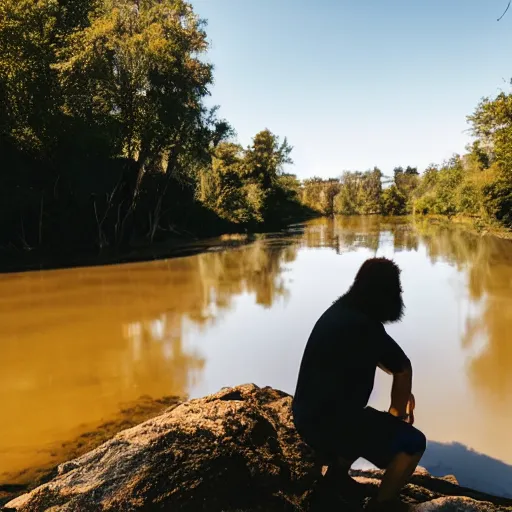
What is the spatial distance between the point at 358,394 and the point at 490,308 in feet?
31.2

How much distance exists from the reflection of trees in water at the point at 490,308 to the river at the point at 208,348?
1.6 inches

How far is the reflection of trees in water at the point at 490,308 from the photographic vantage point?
21.9ft

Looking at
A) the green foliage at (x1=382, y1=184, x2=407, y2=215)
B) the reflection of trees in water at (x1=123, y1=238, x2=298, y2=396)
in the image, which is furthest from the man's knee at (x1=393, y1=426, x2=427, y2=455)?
the green foliage at (x1=382, y1=184, x2=407, y2=215)

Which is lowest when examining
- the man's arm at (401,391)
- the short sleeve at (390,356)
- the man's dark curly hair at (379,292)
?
the man's arm at (401,391)

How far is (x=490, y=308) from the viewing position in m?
10.7

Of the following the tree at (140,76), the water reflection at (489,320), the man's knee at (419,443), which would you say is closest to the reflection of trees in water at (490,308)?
the water reflection at (489,320)

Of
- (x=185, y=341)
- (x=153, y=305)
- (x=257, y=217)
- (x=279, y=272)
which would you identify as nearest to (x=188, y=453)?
(x=185, y=341)

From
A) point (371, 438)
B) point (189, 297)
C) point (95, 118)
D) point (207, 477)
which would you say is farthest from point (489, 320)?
point (95, 118)

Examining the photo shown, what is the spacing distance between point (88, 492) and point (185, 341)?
6.20 meters

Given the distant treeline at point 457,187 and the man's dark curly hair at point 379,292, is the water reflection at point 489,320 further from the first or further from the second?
the distant treeline at point 457,187

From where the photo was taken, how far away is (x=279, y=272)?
17.1 meters

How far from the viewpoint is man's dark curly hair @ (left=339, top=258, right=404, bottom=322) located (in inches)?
100

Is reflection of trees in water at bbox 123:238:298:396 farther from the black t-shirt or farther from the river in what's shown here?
the black t-shirt

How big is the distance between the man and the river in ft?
6.74
